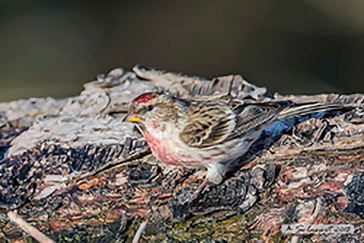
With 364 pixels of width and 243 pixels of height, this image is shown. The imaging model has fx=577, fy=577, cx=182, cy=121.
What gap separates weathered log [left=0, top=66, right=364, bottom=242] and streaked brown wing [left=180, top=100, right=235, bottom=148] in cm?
15

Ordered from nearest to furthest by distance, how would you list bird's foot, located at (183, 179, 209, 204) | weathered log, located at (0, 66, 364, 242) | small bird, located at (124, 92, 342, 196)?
weathered log, located at (0, 66, 364, 242) < bird's foot, located at (183, 179, 209, 204) < small bird, located at (124, 92, 342, 196)

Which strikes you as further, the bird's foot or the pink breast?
the pink breast

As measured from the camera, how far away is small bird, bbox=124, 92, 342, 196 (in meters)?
2.47

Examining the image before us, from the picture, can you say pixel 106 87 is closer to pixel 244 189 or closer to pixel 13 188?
pixel 13 188

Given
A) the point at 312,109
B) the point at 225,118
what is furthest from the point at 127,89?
the point at 312,109

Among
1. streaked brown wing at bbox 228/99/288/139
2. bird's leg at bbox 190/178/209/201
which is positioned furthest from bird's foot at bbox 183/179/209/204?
streaked brown wing at bbox 228/99/288/139

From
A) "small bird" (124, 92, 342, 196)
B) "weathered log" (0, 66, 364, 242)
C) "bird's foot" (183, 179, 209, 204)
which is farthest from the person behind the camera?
"small bird" (124, 92, 342, 196)

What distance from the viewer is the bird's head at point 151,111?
250 centimetres

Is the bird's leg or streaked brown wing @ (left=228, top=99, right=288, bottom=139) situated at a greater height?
streaked brown wing @ (left=228, top=99, right=288, bottom=139)

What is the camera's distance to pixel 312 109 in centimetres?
257

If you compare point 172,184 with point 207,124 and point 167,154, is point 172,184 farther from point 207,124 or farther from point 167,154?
point 207,124

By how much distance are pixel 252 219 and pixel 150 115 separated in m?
0.63

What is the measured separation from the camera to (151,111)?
2.51 metres

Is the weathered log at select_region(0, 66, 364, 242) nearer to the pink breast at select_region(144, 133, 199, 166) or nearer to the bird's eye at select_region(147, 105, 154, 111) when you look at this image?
→ the pink breast at select_region(144, 133, 199, 166)
